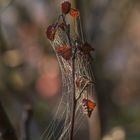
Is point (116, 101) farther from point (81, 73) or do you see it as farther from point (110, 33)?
point (81, 73)

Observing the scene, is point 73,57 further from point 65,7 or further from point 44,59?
point 44,59

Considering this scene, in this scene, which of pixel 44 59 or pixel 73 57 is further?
pixel 44 59

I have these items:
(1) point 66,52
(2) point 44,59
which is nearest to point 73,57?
(1) point 66,52

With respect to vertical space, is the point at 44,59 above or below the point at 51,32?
below

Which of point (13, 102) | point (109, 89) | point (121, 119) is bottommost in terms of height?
point (121, 119)

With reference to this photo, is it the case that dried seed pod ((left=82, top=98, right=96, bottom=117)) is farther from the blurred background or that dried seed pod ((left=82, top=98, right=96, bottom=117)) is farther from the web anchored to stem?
the blurred background

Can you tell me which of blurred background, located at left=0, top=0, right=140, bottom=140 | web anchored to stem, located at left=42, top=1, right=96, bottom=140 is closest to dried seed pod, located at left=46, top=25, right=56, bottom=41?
web anchored to stem, located at left=42, top=1, right=96, bottom=140

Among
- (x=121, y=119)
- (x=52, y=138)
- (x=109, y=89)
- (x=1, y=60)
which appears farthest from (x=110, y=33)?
(x=52, y=138)

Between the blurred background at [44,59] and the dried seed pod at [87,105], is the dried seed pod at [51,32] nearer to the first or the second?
the dried seed pod at [87,105]
